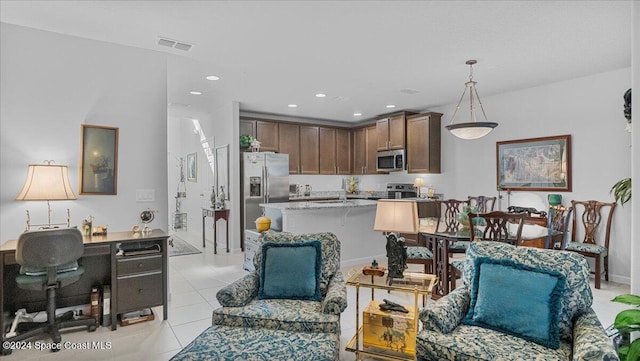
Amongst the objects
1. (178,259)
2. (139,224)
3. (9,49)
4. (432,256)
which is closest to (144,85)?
(9,49)

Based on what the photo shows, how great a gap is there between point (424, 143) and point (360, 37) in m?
3.62

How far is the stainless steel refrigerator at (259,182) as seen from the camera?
6.42 metres

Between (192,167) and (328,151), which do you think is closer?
(328,151)

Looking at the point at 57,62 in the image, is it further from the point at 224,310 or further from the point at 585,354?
the point at 585,354

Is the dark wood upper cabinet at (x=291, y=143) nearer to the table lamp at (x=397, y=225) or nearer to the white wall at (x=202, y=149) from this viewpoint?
the white wall at (x=202, y=149)

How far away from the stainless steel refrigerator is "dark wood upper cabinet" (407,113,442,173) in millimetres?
2497

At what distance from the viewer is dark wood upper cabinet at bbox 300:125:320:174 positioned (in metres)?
7.84

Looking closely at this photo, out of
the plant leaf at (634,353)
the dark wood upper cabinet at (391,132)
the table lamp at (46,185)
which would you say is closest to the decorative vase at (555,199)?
the dark wood upper cabinet at (391,132)

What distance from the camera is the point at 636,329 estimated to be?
1.81 metres

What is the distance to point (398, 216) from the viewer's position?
8.98 ft

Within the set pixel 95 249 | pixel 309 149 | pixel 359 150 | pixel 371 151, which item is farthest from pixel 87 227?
pixel 359 150

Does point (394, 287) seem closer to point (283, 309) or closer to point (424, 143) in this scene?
point (283, 309)

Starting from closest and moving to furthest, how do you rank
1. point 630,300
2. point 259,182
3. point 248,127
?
point 630,300 → point 259,182 → point 248,127

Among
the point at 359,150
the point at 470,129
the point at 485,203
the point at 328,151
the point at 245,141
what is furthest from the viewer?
the point at 359,150
